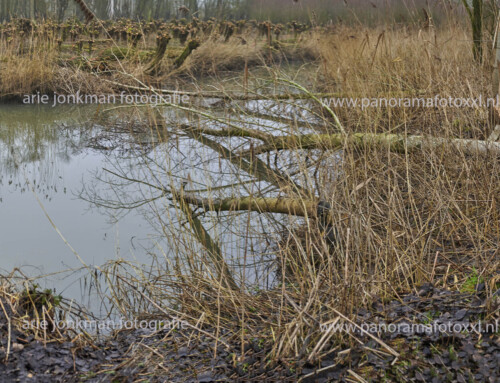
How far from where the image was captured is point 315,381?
2.22 meters

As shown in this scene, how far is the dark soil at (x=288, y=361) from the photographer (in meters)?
2.22

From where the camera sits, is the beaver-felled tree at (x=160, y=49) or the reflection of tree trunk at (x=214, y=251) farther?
the beaver-felled tree at (x=160, y=49)

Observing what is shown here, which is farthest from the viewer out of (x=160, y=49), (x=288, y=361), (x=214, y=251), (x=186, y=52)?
(x=186, y=52)

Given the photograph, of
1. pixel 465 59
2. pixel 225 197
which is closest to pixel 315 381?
pixel 225 197

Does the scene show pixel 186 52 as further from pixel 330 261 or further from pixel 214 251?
pixel 330 261

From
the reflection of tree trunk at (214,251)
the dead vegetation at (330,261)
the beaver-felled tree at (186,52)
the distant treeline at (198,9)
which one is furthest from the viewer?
the distant treeline at (198,9)

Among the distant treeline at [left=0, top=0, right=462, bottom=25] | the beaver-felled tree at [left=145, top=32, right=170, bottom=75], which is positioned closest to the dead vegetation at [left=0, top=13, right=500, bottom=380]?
the beaver-felled tree at [left=145, top=32, right=170, bottom=75]

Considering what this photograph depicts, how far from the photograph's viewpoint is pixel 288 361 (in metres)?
2.34

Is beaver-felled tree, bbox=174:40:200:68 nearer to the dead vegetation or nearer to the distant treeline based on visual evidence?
the distant treeline

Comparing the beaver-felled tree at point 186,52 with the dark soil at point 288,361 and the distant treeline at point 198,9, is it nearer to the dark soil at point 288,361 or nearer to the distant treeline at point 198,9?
the distant treeline at point 198,9

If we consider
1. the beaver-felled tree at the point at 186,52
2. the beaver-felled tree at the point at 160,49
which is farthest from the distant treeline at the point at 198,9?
the beaver-felled tree at the point at 160,49

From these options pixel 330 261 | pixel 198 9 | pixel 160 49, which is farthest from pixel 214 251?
pixel 198 9

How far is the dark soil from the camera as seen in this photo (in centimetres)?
222

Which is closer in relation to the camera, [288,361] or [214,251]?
[288,361]
